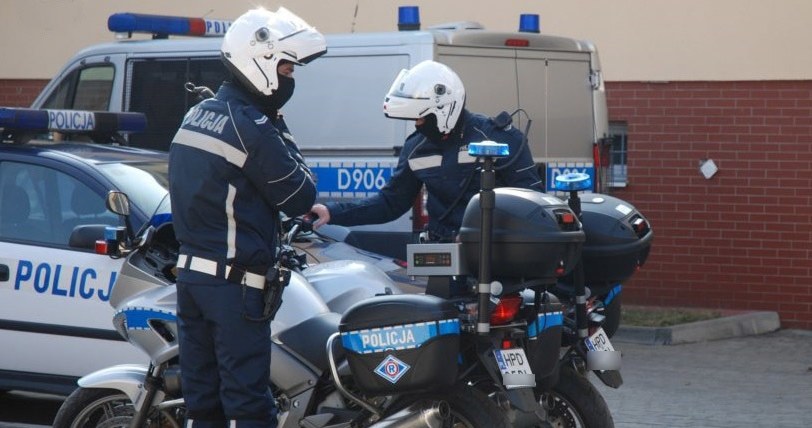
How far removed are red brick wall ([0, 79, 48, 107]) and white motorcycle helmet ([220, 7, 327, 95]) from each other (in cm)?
975

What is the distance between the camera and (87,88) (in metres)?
10.7

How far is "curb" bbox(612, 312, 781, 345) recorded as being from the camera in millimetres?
11094

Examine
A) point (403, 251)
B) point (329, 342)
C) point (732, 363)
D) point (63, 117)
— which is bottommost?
point (732, 363)

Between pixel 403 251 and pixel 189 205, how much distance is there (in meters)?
4.35

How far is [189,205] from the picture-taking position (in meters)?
4.90

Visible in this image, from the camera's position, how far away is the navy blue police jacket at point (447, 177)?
20.9 ft

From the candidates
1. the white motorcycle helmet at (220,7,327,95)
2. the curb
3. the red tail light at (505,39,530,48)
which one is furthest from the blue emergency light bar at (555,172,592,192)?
the curb

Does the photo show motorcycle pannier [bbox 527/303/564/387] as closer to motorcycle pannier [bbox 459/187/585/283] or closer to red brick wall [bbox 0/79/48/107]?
motorcycle pannier [bbox 459/187/585/283]

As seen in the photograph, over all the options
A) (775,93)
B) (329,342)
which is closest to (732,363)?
(775,93)

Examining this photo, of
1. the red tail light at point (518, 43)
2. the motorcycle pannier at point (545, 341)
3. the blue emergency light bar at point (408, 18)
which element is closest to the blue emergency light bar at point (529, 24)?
the red tail light at point (518, 43)

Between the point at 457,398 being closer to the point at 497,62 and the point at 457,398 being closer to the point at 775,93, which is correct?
the point at 497,62

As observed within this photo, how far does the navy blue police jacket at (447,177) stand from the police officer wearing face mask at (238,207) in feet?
4.67

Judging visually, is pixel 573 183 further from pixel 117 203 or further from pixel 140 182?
pixel 140 182

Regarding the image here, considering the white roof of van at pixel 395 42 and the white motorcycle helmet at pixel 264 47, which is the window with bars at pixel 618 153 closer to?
the white roof of van at pixel 395 42
